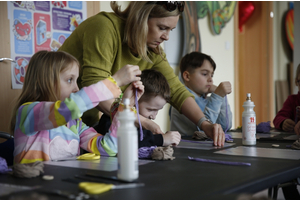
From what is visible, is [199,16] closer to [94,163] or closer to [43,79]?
[43,79]

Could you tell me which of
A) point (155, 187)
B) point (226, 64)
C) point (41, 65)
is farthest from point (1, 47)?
point (226, 64)

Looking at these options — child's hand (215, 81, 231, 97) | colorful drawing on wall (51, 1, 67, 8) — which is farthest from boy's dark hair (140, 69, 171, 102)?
colorful drawing on wall (51, 1, 67, 8)

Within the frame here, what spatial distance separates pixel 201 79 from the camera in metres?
2.25

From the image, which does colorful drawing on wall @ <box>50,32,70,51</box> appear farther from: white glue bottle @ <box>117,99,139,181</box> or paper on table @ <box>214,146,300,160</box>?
white glue bottle @ <box>117,99,139,181</box>

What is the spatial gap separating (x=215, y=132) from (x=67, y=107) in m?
0.72

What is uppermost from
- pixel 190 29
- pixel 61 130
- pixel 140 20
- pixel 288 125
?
pixel 190 29

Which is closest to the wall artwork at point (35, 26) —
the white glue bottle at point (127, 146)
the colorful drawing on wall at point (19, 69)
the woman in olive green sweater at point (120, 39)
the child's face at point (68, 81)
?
the colorful drawing on wall at point (19, 69)

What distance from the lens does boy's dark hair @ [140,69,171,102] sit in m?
1.64

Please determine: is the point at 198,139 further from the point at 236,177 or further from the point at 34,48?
the point at 34,48

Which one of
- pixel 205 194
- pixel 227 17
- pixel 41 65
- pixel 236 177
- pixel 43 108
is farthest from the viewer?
pixel 227 17

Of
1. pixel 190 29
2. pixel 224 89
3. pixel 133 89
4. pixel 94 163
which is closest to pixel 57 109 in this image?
pixel 94 163

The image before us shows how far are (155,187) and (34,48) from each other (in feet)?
5.99

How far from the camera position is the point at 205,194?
611 mm

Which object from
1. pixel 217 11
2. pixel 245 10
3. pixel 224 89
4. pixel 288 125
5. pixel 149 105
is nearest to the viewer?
pixel 149 105
